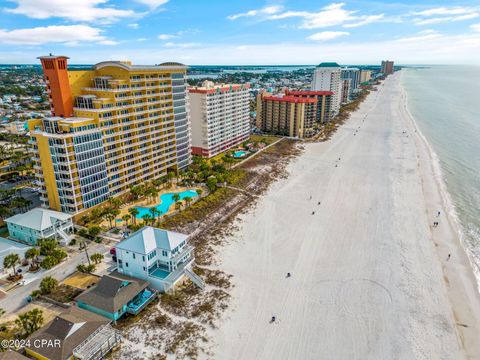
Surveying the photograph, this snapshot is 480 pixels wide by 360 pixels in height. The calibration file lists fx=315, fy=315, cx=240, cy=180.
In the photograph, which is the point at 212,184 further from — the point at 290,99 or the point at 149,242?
the point at 290,99

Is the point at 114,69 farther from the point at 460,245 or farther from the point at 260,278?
the point at 460,245

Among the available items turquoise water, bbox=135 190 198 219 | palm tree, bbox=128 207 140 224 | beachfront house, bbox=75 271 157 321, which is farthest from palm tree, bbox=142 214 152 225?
beachfront house, bbox=75 271 157 321

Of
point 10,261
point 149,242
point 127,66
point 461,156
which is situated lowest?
point 461,156

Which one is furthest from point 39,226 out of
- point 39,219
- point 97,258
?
point 97,258

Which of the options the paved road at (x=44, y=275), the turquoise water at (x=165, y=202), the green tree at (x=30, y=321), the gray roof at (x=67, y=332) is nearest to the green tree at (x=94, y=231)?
the paved road at (x=44, y=275)

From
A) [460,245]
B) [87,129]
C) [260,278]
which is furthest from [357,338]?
[87,129]
